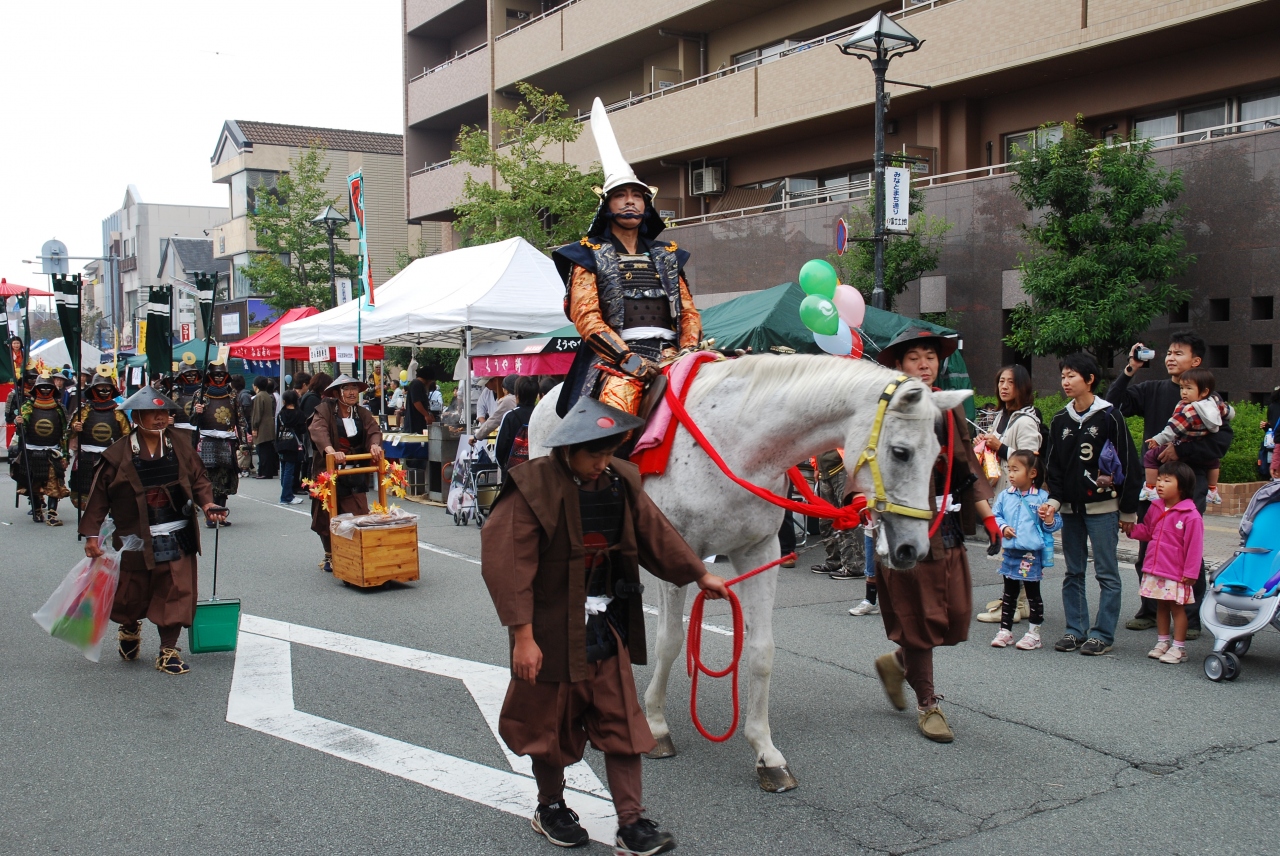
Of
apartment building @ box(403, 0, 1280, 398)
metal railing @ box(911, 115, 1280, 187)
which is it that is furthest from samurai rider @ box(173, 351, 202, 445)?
metal railing @ box(911, 115, 1280, 187)

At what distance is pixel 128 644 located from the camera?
677 centimetres

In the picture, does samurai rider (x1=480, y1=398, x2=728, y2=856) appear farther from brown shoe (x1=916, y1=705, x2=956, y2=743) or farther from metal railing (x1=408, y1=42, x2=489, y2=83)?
metal railing (x1=408, y1=42, x2=489, y2=83)

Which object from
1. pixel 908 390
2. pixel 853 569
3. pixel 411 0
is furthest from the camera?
pixel 411 0

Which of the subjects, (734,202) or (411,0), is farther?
(411,0)

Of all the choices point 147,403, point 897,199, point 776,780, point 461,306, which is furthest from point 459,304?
point 776,780

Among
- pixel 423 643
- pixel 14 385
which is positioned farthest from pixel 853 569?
pixel 14 385

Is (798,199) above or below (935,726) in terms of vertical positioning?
above

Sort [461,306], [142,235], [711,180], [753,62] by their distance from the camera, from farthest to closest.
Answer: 1. [142,235]
2. [711,180]
3. [753,62]
4. [461,306]

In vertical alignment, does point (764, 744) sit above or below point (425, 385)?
below

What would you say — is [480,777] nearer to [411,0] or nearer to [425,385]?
[425,385]

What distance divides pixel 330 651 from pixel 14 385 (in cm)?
1105

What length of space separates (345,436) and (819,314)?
5.33 m

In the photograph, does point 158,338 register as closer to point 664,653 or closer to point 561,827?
point 664,653

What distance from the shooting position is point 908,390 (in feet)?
13.5
